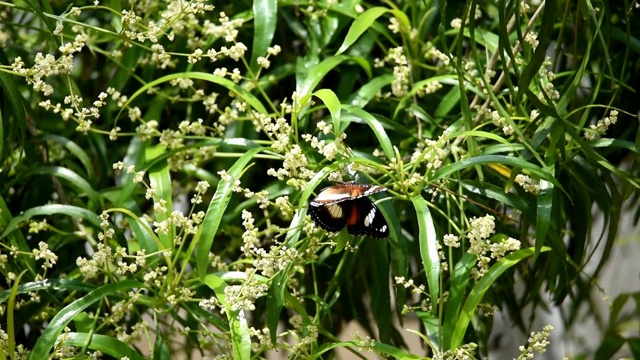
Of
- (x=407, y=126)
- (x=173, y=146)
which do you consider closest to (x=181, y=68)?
(x=173, y=146)

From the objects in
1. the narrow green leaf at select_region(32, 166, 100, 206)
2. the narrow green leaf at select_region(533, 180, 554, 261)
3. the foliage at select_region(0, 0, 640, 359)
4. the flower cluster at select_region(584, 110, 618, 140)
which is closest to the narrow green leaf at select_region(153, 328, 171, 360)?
the foliage at select_region(0, 0, 640, 359)

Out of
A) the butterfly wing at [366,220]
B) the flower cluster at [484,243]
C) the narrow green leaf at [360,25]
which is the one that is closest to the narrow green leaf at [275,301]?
the butterfly wing at [366,220]

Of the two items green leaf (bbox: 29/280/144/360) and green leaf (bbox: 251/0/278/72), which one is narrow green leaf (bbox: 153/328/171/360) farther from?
green leaf (bbox: 251/0/278/72)

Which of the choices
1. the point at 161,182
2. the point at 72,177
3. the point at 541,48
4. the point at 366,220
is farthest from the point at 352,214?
Answer: the point at 72,177

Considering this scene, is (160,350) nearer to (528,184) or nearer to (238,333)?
(238,333)

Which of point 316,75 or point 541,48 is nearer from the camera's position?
point 541,48

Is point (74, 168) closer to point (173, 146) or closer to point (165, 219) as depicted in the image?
point (173, 146)
